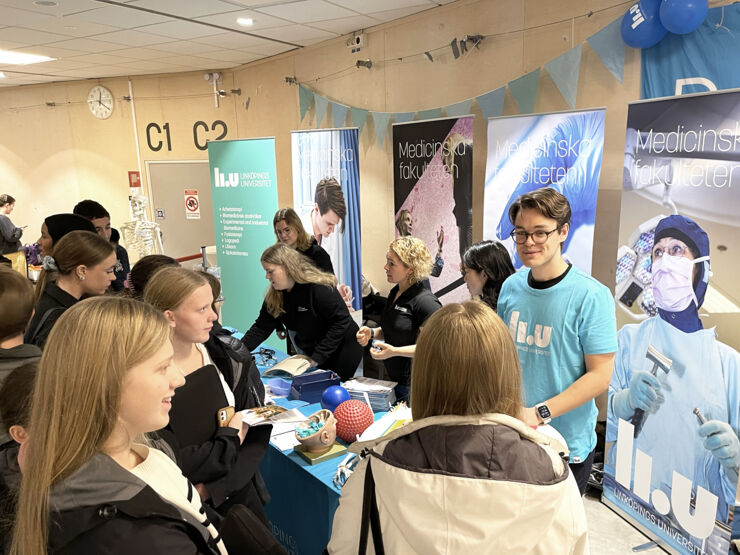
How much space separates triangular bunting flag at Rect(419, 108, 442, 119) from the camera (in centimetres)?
421

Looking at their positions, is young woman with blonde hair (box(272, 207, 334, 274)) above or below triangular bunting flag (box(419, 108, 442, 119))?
below

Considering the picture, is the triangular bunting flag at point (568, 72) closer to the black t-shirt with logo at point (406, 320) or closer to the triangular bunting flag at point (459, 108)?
the triangular bunting flag at point (459, 108)

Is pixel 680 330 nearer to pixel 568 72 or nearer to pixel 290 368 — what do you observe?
pixel 568 72

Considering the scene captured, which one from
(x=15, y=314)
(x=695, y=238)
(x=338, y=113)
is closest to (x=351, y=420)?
(x=15, y=314)

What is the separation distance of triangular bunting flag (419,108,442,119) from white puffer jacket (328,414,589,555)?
11.7 feet

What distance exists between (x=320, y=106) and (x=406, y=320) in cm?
318

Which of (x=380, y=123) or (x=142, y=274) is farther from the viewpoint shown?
(x=380, y=123)

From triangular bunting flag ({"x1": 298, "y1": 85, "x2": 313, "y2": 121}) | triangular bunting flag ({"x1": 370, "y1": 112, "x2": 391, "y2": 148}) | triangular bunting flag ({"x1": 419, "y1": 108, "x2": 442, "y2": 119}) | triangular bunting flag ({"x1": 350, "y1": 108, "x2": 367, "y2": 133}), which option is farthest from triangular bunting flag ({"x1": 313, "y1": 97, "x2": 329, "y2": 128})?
triangular bunting flag ({"x1": 419, "y1": 108, "x2": 442, "y2": 119})

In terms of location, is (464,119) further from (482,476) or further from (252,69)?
(252,69)

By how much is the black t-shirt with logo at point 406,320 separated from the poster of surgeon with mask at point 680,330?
1045 millimetres

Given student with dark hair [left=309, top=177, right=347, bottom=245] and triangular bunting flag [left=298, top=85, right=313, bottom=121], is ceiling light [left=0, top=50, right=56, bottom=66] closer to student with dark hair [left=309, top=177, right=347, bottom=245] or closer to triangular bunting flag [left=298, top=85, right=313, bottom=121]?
triangular bunting flag [left=298, top=85, right=313, bottom=121]

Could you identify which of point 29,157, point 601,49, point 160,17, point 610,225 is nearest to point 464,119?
point 601,49

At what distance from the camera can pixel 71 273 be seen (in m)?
2.57

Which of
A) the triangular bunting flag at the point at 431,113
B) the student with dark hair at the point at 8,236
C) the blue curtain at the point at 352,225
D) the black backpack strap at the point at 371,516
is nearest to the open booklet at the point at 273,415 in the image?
the black backpack strap at the point at 371,516
